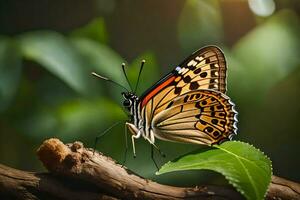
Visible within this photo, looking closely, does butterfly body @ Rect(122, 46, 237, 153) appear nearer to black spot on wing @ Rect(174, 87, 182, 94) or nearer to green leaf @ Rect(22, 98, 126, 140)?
black spot on wing @ Rect(174, 87, 182, 94)

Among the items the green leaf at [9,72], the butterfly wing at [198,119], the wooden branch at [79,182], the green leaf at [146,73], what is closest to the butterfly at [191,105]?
the butterfly wing at [198,119]

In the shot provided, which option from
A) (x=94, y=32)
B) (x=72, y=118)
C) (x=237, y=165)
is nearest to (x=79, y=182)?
(x=237, y=165)

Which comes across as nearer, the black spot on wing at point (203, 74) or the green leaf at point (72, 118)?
the black spot on wing at point (203, 74)

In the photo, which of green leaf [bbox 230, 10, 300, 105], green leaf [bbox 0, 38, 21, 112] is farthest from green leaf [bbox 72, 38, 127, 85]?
green leaf [bbox 230, 10, 300, 105]

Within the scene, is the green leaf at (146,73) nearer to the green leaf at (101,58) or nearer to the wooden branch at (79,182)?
the green leaf at (101,58)

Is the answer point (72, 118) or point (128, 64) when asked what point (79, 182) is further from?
point (128, 64)

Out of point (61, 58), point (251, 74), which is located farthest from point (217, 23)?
point (61, 58)
